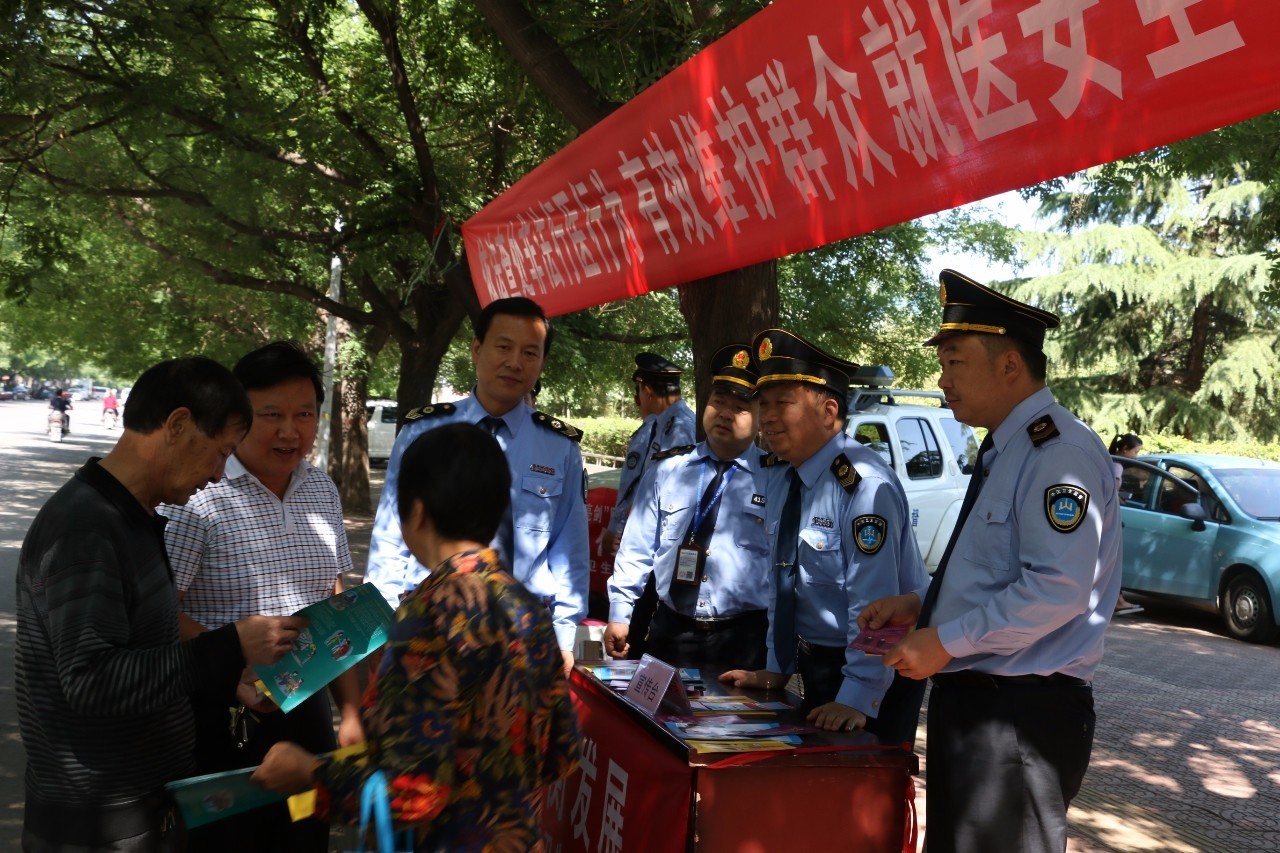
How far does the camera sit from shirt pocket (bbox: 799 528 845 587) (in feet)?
11.7

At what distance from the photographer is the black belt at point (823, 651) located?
11.7ft

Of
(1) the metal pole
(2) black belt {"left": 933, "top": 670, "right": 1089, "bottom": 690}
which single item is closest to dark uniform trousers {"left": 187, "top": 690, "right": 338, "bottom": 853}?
(2) black belt {"left": 933, "top": 670, "right": 1089, "bottom": 690}

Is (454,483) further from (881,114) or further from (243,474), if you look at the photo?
(881,114)

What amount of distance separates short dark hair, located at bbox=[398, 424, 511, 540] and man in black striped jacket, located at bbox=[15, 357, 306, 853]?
1.60 ft

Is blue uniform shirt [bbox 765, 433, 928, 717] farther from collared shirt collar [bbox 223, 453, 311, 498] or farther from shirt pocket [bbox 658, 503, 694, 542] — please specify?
collared shirt collar [bbox 223, 453, 311, 498]

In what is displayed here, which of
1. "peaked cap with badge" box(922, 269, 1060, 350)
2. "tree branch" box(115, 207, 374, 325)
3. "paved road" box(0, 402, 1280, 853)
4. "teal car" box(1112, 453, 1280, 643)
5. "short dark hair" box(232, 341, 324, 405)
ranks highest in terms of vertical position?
"tree branch" box(115, 207, 374, 325)

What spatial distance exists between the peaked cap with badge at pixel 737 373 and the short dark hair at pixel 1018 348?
63.8 inches

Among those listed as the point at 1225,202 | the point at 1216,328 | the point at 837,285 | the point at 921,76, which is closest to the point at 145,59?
the point at 837,285

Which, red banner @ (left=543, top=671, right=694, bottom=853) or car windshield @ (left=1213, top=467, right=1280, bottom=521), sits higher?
car windshield @ (left=1213, top=467, right=1280, bottom=521)

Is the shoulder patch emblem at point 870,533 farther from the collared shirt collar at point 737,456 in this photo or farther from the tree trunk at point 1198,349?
the tree trunk at point 1198,349

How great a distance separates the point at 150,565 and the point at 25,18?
750cm

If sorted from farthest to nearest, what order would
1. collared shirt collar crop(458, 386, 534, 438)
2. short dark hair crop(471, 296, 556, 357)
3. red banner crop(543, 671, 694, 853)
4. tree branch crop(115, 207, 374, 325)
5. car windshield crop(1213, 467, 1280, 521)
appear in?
tree branch crop(115, 207, 374, 325) → car windshield crop(1213, 467, 1280, 521) → collared shirt collar crop(458, 386, 534, 438) → short dark hair crop(471, 296, 556, 357) → red banner crop(543, 671, 694, 853)

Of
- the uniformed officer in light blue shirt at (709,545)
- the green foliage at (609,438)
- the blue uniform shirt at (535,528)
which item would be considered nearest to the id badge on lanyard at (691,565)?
the uniformed officer in light blue shirt at (709,545)

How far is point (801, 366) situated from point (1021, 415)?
1050 mm
